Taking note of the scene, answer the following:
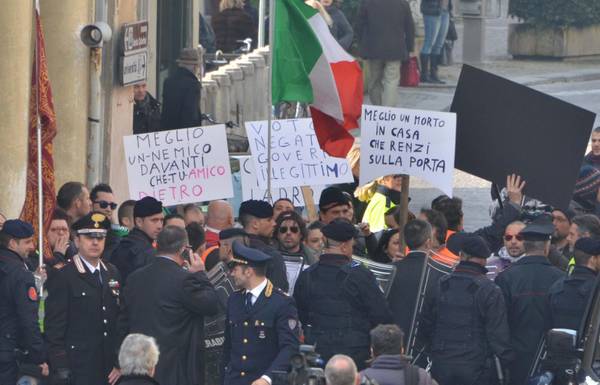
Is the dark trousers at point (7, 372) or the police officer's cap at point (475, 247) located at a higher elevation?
the police officer's cap at point (475, 247)

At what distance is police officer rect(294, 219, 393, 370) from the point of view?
495 inches

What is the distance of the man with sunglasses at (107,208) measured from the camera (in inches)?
554

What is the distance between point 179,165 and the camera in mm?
15781

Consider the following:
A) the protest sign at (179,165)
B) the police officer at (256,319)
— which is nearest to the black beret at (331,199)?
the protest sign at (179,165)

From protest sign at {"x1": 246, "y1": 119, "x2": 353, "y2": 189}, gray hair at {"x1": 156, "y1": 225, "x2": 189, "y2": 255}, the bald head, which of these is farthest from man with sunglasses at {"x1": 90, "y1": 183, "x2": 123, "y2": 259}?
protest sign at {"x1": 246, "y1": 119, "x2": 353, "y2": 189}

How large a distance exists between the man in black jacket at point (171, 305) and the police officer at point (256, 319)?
31 cm

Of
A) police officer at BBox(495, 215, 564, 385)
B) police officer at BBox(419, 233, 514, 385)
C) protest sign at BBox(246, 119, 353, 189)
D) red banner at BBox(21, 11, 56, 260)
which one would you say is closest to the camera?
police officer at BBox(419, 233, 514, 385)

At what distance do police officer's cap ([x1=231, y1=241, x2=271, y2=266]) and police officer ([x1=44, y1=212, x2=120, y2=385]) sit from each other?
41.6 inches

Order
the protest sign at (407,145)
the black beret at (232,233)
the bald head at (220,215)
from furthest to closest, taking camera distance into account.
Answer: the protest sign at (407,145)
the bald head at (220,215)
the black beret at (232,233)

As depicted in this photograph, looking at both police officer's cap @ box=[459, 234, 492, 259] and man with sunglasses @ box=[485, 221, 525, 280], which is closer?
police officer's cap @ box=[459, 234, 492, 259]

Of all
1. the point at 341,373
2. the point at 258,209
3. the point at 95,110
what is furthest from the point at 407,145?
the point at 341,373

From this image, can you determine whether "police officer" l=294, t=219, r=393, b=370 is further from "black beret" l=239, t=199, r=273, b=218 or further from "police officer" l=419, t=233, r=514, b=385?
"black beret" l=239, t=199, r=273, b=218

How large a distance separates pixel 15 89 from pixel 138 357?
17.9 feet

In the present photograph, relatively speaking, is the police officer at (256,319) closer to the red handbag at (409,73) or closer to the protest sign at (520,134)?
the protest sign at (520,134)
